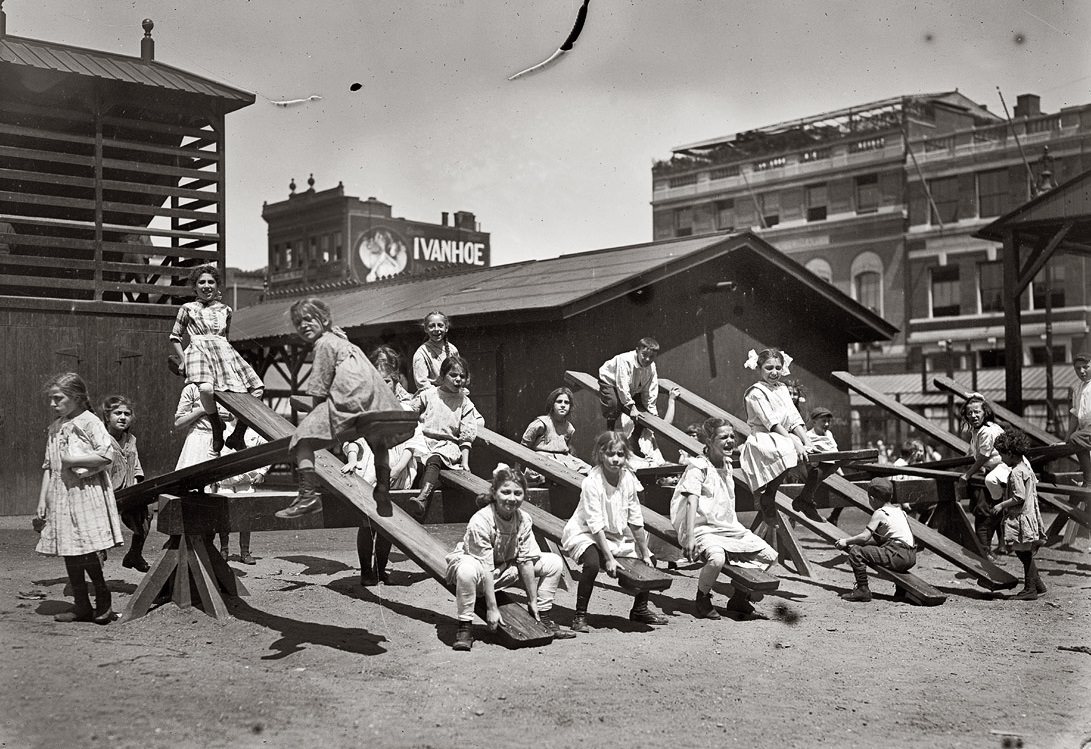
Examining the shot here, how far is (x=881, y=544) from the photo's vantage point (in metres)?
10.0

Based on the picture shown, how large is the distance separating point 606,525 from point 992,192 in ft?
130

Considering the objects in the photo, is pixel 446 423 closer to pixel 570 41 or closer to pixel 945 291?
pixel 570 41

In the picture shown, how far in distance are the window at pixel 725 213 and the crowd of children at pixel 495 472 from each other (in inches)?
1491

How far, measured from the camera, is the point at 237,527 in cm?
835

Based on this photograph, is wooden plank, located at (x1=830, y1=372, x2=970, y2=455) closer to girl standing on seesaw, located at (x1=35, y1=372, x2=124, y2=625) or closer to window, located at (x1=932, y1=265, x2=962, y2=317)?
girl standing on seesaw, located at (x1=35, y1=372, x2=124, y2=625)

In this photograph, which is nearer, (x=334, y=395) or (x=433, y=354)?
(x=334, y=395)

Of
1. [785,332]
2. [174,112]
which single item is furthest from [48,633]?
[785,332]

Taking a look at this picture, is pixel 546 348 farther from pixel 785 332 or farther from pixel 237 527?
pixel 237 527

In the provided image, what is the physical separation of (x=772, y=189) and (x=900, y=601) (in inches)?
1592

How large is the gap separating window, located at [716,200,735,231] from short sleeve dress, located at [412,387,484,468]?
4177cm

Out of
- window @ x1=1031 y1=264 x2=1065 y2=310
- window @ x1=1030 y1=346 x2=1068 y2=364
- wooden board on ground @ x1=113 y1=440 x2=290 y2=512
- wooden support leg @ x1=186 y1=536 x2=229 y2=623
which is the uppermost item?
window @ x1=1031 y1=264 x2=1065 y2=310

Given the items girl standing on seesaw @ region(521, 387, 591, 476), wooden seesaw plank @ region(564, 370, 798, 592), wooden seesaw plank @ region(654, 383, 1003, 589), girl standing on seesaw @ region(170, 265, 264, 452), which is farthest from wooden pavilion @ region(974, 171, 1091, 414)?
girl standing on seesaw @ region(170, 265, 264, 452)

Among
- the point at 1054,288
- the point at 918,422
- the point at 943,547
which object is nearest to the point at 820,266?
the point at 1054,288

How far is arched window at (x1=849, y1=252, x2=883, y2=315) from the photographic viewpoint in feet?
149
